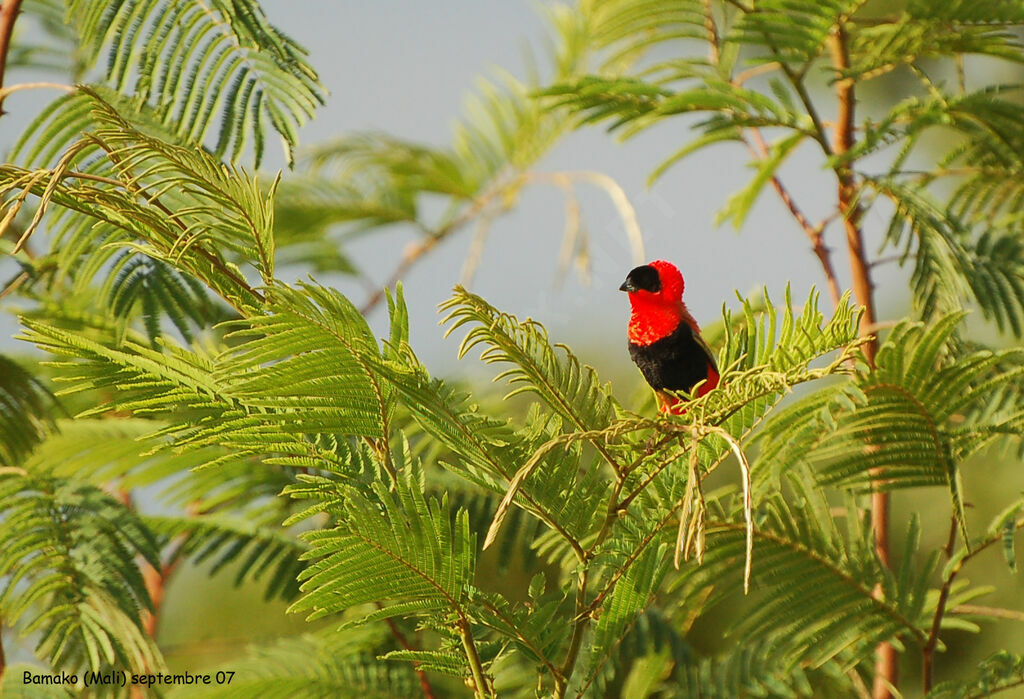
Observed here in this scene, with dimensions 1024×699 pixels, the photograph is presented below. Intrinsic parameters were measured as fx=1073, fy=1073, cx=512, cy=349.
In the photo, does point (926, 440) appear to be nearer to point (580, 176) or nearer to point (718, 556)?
point (718, 556)

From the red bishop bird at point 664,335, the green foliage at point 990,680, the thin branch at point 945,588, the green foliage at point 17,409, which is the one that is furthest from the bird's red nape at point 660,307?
the green foliage at point 17,409

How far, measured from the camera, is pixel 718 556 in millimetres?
1786

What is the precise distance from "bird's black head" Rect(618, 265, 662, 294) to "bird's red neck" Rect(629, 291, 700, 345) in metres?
0.03

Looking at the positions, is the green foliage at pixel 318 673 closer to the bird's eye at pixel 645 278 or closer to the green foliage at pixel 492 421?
the green foliage at pixel 492 421

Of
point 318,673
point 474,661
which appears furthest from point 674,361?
point 318,673

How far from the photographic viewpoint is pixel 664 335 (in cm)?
183

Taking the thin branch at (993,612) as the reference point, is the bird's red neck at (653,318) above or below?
above

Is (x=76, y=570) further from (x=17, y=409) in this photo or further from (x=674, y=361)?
(x=674, y=361)

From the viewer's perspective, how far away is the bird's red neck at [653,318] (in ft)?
6.01

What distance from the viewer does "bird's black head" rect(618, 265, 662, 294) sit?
1809mm

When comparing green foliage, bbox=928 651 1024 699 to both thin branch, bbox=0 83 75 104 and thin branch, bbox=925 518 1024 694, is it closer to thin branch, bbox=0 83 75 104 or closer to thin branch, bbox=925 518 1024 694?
thin branch, bbox=925 518 1024 694

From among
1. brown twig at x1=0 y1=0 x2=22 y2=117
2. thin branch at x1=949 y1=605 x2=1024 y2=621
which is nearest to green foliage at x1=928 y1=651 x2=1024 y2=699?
thin branch at x1=949 y1=605 x2=1024 y2=621

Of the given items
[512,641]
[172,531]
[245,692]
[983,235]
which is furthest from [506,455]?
[983,235]

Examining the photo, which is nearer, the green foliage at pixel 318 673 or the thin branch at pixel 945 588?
the thin branch at pixel 945 588
